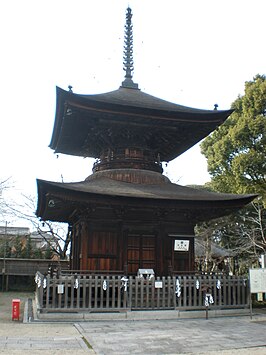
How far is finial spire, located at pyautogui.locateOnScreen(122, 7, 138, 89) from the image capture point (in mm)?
18547

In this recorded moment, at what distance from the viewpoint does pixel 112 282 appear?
12109 mm

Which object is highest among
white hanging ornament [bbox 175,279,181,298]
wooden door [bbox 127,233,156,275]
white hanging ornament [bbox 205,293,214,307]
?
wooden door [bbox 127,233,156,275]

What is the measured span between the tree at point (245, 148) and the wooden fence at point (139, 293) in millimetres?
8692

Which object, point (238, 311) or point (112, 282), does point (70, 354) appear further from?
point (238, 311)

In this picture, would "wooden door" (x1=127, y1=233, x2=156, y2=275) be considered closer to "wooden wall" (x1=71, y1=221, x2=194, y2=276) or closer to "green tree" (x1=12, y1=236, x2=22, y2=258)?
"wooden wall" (x1=71, y1=221, x2=194, y2=276)

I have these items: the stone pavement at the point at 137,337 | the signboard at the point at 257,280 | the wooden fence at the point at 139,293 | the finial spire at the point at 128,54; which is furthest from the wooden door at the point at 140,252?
the finial spire at the point at 128,54

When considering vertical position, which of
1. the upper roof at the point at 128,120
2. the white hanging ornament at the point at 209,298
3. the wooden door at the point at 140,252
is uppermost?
the upper roof at the point at 128,120

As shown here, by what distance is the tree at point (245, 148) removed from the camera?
20953 millimetres

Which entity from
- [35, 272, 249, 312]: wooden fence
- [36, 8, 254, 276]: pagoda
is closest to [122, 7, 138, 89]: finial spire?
[36, 8, 254, 276]: pagoda

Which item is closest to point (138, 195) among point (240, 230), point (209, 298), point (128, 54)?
point (209, 298)

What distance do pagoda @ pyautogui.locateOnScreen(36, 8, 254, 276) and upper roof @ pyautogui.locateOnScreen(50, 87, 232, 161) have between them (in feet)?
0.12

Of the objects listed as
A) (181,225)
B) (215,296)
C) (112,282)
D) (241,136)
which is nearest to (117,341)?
(112,282)

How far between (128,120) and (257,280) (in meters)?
7.01

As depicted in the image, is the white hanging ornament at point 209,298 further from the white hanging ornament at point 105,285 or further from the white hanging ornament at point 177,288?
the white hanging ornament at point 105,285
